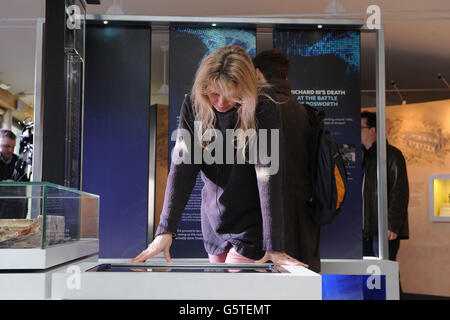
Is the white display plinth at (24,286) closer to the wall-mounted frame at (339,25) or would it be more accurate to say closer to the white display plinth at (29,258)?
the white display plinth at (29,258)

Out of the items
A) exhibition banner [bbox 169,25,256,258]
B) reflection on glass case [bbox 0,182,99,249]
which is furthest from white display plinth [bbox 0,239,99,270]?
exhibition banner [bbox 169,25,256,258]

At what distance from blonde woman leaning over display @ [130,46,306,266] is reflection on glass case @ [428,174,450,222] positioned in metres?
5.04

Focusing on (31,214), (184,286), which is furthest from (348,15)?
(184,286)

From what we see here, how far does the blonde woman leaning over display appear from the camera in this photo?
221 centimetres

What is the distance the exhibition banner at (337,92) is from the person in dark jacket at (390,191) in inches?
54.5

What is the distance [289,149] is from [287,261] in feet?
3.40

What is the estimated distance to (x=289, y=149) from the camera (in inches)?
114

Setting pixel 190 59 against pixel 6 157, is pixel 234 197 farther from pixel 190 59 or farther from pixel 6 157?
pixel 6 157

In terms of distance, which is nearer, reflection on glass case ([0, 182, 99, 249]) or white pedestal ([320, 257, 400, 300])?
reflection on glass case ([0, 182, 99, 249])

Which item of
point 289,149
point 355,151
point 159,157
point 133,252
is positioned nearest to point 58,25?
point 289,149

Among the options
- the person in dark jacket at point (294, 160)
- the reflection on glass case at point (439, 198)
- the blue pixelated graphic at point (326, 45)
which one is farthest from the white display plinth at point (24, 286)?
the reflection on glass case at point (439, 198)

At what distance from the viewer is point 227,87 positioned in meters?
2.37

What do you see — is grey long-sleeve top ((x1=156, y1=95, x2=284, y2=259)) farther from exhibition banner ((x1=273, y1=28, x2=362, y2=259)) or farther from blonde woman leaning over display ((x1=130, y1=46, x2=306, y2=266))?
exhibition banner ((x1=273, y1=28, x2=362, y2=259))
